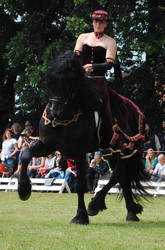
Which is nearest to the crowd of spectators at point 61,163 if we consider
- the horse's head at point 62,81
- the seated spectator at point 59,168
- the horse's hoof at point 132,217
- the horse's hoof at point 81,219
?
the seated spectator at point 59,168

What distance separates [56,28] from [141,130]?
1620cm

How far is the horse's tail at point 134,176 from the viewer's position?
9.42 meters

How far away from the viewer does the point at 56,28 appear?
2511 cm

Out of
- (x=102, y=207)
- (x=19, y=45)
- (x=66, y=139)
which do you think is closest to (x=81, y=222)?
(x=102, y=207)

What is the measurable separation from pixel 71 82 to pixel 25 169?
1.36 m

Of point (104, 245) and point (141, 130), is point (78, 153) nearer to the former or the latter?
point (141, 130)

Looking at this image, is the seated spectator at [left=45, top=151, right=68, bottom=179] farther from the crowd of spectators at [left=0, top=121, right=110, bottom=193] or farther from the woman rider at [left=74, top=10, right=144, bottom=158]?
the woman rider at [left=74, top=10, right=144, bottom=158]

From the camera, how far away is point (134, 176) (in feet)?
31.2

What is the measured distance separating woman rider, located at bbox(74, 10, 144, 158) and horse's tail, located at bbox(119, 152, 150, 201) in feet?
1.31

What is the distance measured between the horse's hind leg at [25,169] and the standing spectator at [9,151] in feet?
A: 36.7

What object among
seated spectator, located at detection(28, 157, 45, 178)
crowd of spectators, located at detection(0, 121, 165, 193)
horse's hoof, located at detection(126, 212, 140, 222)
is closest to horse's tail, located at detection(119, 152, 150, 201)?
horse's hoof, located at detection(126, 212, 140, 222)

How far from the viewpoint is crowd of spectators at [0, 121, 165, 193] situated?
16.7 meters

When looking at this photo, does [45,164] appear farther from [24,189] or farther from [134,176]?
[24,189]

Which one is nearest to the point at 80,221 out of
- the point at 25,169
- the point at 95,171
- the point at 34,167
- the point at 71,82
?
the point at 25,169
